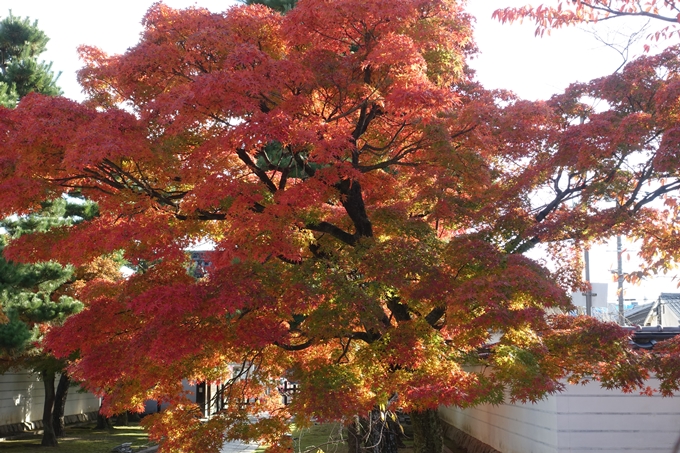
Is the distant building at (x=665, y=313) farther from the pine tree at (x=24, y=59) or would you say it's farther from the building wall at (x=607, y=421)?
the pine tree at (x=24, y=59)

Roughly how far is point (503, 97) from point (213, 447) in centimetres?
669

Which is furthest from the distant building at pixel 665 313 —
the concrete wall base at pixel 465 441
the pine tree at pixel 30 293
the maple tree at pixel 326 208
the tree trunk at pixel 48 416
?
the tree trunk at pixel 48 416

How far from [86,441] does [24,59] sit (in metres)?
14.4

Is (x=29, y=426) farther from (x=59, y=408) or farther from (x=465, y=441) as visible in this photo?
(x=465, y=441)

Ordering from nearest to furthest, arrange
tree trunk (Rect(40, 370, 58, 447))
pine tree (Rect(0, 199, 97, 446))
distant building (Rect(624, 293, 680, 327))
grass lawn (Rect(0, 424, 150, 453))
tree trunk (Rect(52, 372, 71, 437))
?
1. pine tree (Rect(0, 199, 97, 446))
2. grass lawn (Rect(0, 424, 150, 453))
3. tree trunk (Rect(40, 370, 58, 447))
4. tree trunk (Rect(52, 372, 71, 437))
5. distant building (Rect(624, 293, 680, 327))

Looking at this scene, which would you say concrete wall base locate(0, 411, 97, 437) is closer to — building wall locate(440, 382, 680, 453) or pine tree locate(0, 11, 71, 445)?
pine tree locate(0, 11, 71, 445)

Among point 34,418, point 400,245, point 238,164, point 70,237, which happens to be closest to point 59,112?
point 70,237

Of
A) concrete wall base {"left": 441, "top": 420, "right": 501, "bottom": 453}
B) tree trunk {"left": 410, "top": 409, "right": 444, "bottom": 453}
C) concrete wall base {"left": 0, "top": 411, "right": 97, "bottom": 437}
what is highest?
tree trunk {"left": 410, "top": 409, "right": 444, "bottom": 453}

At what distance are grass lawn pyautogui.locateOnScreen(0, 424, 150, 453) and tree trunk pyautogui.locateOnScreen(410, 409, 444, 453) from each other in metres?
14.9

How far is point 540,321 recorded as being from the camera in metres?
8.04

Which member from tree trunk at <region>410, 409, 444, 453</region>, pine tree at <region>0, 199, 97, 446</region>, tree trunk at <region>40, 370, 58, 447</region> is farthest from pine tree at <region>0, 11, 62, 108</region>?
tree trunk at <region>410, 409, 444, 453</region>

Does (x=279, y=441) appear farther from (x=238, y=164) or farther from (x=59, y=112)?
(x=59, y=112)

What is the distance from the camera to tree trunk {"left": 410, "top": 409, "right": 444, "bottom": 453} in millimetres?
10711

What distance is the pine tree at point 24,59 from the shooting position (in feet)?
67.9
